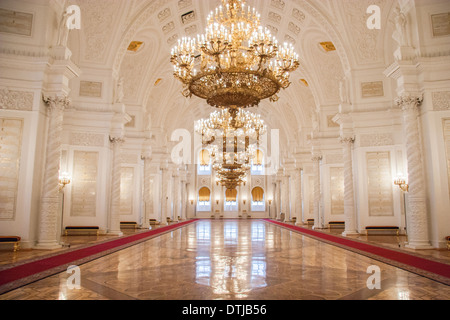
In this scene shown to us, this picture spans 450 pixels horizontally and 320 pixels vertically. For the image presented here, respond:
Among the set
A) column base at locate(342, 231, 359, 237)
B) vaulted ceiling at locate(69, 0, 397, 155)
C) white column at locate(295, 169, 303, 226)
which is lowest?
column base at locate(342, 231, 359, 237)

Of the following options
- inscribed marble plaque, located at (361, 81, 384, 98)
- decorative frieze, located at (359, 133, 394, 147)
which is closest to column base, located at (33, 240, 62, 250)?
decorative frieze, located at (359, 133, 394, 147)

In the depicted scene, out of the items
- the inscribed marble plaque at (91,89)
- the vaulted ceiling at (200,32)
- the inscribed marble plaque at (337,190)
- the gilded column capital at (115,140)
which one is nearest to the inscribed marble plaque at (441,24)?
the vaulted ceiling at (200,32)

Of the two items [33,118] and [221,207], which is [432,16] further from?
[221,207]

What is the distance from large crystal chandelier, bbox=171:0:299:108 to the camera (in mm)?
6656

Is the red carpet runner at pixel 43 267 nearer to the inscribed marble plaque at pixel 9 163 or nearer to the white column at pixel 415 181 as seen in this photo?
the inscribed marble plaque at pixel 9 163

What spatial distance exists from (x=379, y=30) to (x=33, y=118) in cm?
1110

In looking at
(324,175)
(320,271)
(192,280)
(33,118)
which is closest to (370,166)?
(324,175)

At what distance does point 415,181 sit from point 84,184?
32.9ft

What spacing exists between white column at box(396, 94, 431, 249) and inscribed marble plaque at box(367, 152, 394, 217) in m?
3.24

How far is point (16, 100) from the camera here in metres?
7.41

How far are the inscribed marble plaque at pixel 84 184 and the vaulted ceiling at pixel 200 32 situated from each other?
3.28 m

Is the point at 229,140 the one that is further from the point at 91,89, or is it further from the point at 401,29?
the point at 401,29

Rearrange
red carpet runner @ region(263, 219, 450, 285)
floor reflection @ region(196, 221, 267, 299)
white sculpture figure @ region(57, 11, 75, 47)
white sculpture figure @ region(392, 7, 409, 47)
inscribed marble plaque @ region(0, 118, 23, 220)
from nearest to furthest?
1. floor reflection @ region(196, 221, 267, 299)
2. red carpet runner @ region(263, 219, 450, 285)
3. inscribed marble plaque @ region(0, 118, 23, 220)
4. white sculpture figure @ region(57, 11, 75, 47)
5. white sculpture figure @ region(392, 7, 409, 47)

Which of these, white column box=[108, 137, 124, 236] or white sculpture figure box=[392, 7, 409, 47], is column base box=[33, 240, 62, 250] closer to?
white column box=[108, 137, 124, 236]
